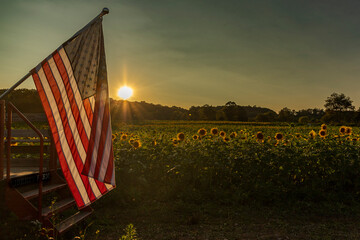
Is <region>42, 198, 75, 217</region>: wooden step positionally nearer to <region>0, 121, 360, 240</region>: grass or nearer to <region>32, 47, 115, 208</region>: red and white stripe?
<region>32, 47, 115, 208</region>: red and white stripe

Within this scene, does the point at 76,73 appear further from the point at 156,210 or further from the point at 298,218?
the point at 298,218

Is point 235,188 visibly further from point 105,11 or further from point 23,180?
point 105,11

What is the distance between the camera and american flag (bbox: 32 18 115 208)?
4453 mm

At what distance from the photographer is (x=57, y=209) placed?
16.3 ft

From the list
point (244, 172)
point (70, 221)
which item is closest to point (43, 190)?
point (70, 221)

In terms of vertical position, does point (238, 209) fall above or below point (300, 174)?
below

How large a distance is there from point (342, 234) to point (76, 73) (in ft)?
16.6

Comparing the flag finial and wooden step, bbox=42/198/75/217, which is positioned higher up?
the flag finial

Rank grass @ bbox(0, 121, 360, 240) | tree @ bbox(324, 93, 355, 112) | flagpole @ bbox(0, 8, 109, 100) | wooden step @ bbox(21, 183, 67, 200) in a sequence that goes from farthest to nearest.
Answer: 1. tree @ bbox(324, 93, 355, 112)
2. grass @ bbox(0, 121, 360, 240)
3. wooden step @ bbox(21, 183, 67, 200)
4. flagpole @ bbox(0, 8, 109, 100)

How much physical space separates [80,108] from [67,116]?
0.24 metres

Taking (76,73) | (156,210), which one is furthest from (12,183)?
(156,210)

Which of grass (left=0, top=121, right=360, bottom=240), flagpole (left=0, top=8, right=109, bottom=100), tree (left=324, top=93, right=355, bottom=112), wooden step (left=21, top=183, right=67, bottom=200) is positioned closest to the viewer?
flagpole (left=0, top=8, right=109, bottom=100)

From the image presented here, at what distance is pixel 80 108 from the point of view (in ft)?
15.5

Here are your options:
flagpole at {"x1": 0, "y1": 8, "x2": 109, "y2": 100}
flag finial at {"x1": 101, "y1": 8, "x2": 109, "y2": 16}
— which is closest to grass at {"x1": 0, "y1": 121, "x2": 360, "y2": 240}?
flagpole at {"x1": 0, "y1": 8, "x2": 109, "y2": 100}
